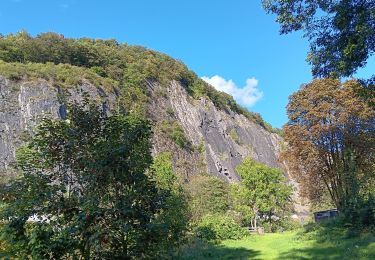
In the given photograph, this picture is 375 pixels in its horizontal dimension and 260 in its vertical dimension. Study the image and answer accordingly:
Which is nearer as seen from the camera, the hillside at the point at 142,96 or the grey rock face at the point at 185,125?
the grey rock face at the point at 185,125

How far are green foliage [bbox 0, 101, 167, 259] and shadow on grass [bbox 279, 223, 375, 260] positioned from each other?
26.2 feet

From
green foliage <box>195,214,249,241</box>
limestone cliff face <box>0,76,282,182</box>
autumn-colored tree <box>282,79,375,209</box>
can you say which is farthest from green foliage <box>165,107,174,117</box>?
autumn-colored tree <box>282,79,375,209</box>

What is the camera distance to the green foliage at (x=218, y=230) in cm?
2651

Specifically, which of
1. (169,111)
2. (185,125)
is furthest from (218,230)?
(185,125)

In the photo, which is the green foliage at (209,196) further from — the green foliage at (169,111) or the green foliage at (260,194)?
the green foliage at (169,111)

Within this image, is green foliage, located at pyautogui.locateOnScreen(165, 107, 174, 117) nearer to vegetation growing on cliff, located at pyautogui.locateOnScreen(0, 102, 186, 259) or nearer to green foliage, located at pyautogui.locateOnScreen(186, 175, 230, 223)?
green foliage, located at pyautogui.locateOnScreen(186, 175, 230, 223)

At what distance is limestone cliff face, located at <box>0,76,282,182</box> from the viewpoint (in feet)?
123

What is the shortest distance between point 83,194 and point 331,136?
60.6ft

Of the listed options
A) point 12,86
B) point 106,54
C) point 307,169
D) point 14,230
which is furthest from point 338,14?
point 106,54

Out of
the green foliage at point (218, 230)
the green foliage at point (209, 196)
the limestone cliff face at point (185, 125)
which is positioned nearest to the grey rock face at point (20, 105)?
the limestone cliff face at point (185, 125)

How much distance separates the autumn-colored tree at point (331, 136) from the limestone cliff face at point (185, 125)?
885 inches

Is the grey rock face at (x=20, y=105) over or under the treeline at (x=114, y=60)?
under

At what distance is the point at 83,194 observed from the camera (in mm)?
5395

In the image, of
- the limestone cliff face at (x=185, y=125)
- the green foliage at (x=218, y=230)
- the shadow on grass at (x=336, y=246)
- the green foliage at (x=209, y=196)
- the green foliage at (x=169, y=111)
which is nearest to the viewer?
the shadow on grass at (x=336, y=246)
